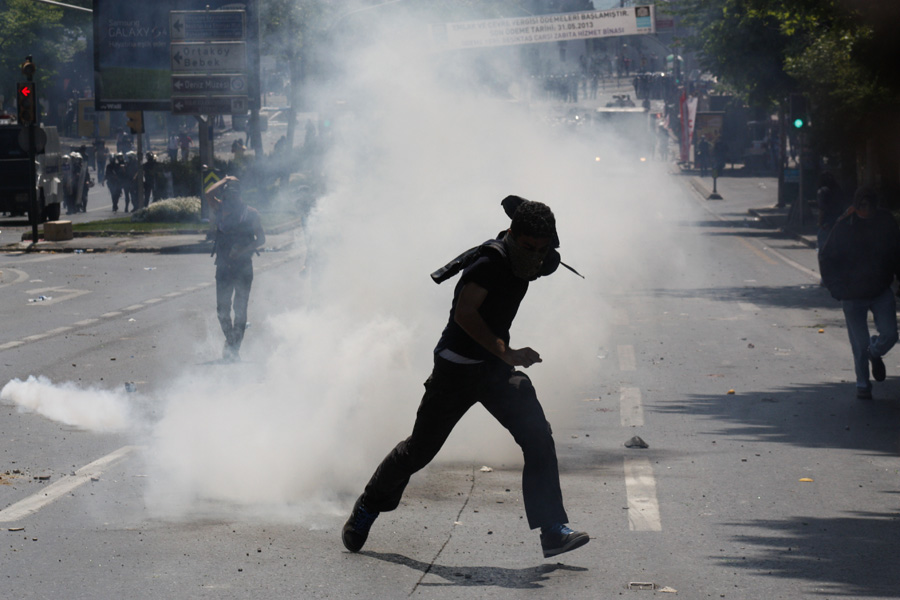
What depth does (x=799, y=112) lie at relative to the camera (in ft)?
92.9

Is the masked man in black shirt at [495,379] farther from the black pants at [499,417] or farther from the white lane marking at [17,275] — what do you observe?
the white lane marking at [17,275]

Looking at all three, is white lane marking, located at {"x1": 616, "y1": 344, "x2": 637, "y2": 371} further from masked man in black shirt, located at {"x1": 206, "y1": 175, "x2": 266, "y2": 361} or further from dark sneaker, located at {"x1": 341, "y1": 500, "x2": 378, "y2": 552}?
dark sneaker, located at {"x1": 341, "y1": 500, "x2": 378, "y2": 552}

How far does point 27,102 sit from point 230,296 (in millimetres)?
15295

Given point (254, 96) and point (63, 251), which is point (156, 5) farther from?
point (63, 251)

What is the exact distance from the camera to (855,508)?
21.3 feet

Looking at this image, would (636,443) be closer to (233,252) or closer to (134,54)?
(233,252)

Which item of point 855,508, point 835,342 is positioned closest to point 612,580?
point 855,508

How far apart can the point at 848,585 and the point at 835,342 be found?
→ 8.53 m

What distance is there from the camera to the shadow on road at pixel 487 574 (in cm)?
518

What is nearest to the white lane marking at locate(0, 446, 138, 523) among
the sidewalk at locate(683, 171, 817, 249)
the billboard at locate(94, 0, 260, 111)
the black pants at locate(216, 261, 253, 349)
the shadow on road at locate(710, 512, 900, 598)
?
the shadow on road at locate(710, 512, 900, 598)

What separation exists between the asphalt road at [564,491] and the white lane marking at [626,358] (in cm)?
6

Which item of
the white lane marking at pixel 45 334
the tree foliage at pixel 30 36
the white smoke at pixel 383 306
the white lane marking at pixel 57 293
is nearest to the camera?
the white smoke at pixel 383 306

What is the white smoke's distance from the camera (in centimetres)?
715

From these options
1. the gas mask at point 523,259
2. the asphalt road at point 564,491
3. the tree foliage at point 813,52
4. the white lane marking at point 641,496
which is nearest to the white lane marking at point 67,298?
the asphalt road at point 564,491
